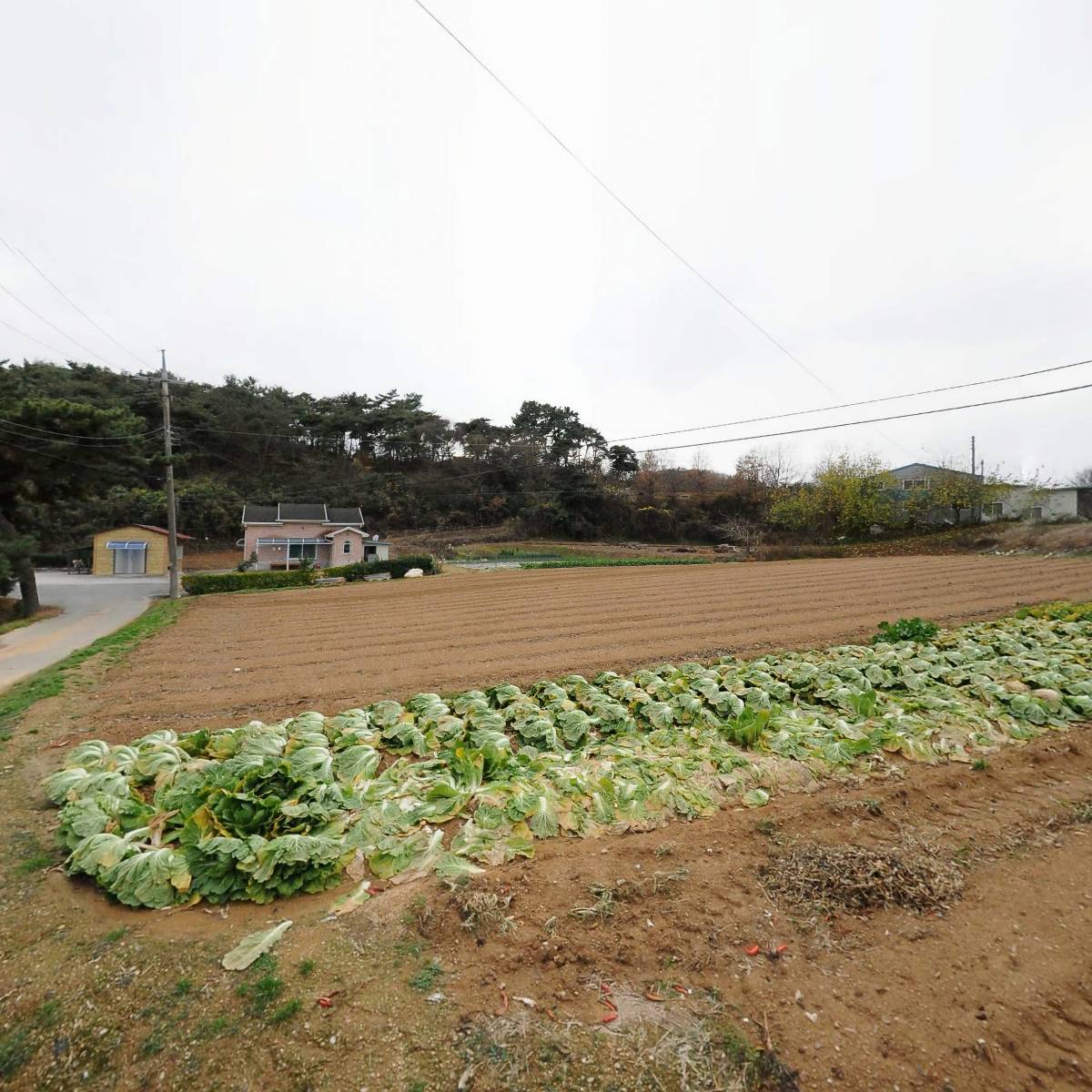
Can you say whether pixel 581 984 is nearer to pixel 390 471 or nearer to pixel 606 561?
pixel 606 561

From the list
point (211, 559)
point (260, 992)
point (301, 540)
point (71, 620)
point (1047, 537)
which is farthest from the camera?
point (211, 559)

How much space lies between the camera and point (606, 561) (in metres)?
36.4

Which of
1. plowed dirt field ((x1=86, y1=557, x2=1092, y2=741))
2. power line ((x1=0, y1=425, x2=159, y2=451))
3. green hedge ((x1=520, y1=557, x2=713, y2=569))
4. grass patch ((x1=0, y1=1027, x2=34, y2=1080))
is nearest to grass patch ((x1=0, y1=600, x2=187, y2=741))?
plowed dirt field ((x1=86, y1=557, x2=1092, y2=741))

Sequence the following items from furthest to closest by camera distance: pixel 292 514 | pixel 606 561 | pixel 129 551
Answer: pixel 292 514 < pixel 606 561 < pixel 129 551

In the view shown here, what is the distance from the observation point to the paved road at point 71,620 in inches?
428

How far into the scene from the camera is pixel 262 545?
39.0 meters

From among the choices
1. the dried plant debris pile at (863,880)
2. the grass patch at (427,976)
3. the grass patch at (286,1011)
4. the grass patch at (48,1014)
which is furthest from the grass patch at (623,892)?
the grass patch at (48,1014)

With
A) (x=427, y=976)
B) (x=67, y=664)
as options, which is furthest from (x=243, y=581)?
(x=427, y=976)

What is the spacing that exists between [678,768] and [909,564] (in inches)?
1003

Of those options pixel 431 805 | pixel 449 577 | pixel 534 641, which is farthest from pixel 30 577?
pixel 431 805

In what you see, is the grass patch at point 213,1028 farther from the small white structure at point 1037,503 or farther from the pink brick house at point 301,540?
the small white structure at point 1037,503

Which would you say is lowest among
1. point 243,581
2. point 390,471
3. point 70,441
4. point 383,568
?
point 243,581

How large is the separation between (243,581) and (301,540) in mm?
14653

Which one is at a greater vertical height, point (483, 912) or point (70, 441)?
point (70, 441)
